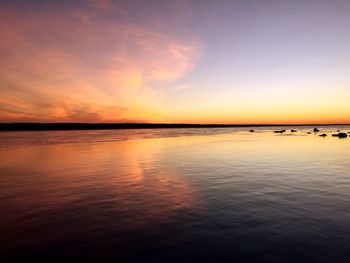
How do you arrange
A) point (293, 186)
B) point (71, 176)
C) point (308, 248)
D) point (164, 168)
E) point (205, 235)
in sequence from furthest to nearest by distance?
1. point (164, 168)
2. point (71, 176)
3. point (293, 186)
4. point (205, 235)
5. point (308, 248)

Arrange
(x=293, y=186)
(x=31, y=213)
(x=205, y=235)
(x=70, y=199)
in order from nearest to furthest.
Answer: (x=205, y=235) < (x=31, y=213) < (x=70, y=199) < (x=293, y=186)

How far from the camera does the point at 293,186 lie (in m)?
14.0

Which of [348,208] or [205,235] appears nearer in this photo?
[205,235]

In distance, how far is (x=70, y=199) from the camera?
11922 mm

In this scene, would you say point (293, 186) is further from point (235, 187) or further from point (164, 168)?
point (164, 168)

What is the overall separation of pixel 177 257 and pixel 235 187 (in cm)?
822

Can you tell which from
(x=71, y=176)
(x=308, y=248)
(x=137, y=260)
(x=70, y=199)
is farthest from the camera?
(x=71, y=176)

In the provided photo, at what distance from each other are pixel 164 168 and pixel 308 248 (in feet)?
48.0

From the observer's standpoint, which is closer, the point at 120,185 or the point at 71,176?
the point at 120,185

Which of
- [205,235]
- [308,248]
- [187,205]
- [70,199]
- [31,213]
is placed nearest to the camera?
[308,248]

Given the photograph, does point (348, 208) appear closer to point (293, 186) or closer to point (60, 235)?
point (293, 186)

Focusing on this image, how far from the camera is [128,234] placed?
7957mm

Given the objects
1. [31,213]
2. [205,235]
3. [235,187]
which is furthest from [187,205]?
[31,213]

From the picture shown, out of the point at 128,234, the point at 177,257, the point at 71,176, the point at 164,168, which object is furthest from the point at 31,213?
the point at 164,168
